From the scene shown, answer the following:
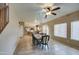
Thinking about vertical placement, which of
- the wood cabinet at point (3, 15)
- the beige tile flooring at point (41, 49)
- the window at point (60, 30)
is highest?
the wood cabinet at point (3, 15)

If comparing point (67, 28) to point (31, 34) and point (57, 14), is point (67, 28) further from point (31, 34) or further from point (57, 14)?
point (31, 34)

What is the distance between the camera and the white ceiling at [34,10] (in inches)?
85.9

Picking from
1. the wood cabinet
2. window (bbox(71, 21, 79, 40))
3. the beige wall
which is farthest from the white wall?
window (bbox(71, 21, 79, 40))

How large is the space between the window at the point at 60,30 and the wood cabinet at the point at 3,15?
0.82 meters

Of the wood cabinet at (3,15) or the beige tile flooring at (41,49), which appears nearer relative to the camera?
the wood cabinet at (3,15)

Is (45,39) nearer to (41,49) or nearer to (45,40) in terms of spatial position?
(45,40)

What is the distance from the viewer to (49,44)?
2.24 m

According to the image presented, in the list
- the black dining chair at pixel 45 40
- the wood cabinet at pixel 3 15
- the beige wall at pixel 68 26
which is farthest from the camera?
the black dining chair at pixel 45 40

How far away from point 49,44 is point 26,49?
39cm

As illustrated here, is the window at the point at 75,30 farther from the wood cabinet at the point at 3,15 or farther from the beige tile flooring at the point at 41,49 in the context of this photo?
the wood cabinet at the point at 3,15

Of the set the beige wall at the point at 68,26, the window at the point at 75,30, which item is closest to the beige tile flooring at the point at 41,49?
the beige wall at the point at 68,26

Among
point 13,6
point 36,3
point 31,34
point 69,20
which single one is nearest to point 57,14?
point 69,20

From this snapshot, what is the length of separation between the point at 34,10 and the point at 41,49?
0.65 metres

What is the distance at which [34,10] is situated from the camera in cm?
224
